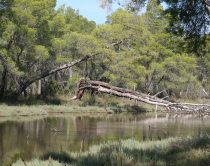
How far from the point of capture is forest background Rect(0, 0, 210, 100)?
2380 centimetres

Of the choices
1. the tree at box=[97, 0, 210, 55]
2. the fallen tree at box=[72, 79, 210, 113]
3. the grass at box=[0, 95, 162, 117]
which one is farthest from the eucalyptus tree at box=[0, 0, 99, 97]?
the tree at box=[97, 0, 210, 55]

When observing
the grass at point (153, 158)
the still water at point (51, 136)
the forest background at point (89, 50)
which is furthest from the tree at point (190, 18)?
the still water at point (51, 136)

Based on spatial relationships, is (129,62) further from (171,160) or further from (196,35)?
(171,160)

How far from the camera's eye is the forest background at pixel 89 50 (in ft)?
78.1

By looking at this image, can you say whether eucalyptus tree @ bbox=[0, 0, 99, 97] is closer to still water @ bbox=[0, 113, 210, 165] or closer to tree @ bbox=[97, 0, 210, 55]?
still water @ bbox=[0, 113, 210, 165]

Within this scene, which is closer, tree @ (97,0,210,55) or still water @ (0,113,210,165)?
tree @ (97,0,210,55)

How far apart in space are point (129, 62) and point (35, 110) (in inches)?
486

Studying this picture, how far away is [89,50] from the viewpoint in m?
30.7

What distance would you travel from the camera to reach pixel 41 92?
32.3 m

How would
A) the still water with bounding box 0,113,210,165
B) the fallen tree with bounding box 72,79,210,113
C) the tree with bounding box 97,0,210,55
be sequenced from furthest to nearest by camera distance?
the fallen tree with bounding box 72,79,210,113 < the still water with bounding box 0,113,210,165 < the tree with bounding box 97,0,210,55

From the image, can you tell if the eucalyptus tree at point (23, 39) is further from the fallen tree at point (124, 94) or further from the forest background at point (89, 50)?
the fallen tree at point (124, 94)

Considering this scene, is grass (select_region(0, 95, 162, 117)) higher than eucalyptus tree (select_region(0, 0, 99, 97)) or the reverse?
the reverse

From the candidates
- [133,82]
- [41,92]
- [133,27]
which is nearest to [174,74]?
[133,82]

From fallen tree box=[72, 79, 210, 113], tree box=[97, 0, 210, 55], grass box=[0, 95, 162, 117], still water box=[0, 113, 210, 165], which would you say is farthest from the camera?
grass box=[0, 95, 162, 117]
